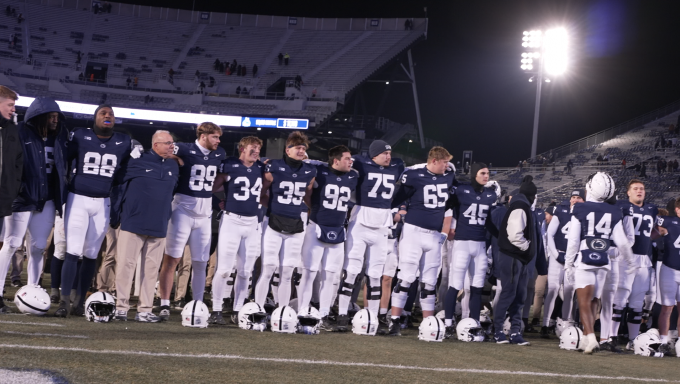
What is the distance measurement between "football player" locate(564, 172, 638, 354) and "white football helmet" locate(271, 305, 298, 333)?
342 centimetres

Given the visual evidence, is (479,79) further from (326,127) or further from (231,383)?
(231,383)

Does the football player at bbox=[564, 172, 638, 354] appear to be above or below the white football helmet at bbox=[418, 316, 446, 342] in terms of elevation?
above

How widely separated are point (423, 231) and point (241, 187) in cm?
227

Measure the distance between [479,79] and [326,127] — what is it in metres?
15.4

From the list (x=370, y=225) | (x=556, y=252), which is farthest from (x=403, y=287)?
(x=556, y=252)

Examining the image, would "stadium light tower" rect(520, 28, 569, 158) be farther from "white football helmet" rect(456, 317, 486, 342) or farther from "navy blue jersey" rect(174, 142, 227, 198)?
"navy blue jersey" rect(174, 142, 227, 198)

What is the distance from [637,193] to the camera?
9336 millimetres

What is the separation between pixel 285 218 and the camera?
327 inches

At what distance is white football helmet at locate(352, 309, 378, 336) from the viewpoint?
808 centimetres

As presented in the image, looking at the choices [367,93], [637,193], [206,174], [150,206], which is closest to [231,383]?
[150,206]

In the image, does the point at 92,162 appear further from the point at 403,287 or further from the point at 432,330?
the point at 432,330

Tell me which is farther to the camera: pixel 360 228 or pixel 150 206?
pixel 360 228

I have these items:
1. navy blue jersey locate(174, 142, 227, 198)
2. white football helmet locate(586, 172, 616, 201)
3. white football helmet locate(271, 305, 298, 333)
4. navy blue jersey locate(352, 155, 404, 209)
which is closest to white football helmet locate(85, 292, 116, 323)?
navy blue jersey locate(174, 142, 227, 198)

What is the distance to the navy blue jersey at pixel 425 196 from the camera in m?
8.75
